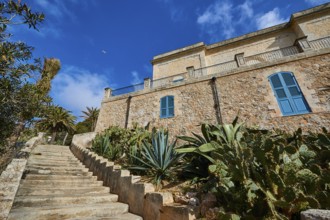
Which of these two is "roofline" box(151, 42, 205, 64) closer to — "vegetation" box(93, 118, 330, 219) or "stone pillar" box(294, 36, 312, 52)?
"stone pillar" box(294, 36, 312, 52)

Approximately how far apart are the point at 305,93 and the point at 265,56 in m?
3.31

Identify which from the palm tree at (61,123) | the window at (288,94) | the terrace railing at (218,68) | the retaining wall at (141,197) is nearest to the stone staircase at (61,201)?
the retaining wall at (141,197)

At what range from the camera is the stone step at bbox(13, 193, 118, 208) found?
2.71 m

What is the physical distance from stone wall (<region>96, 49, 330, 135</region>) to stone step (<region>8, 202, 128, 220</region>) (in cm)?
476

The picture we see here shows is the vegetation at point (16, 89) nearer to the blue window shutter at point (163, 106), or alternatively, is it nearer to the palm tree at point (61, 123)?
the blue window shutter at point (163, 106)

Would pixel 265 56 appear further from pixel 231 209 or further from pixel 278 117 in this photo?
pixel 231 209

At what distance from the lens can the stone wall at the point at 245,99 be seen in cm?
692

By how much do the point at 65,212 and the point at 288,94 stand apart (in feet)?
29.5

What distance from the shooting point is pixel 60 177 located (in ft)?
13.6

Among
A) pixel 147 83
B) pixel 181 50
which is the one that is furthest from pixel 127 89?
pixel 181 50

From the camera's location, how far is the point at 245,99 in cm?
820

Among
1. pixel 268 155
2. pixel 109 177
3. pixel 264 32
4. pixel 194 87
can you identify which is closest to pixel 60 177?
pixel 109 177

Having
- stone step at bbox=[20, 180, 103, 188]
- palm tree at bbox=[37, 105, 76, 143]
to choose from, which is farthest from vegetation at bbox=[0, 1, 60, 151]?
palm tree at bbox=[37, 105, 76, 143]

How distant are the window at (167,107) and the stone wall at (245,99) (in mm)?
263
